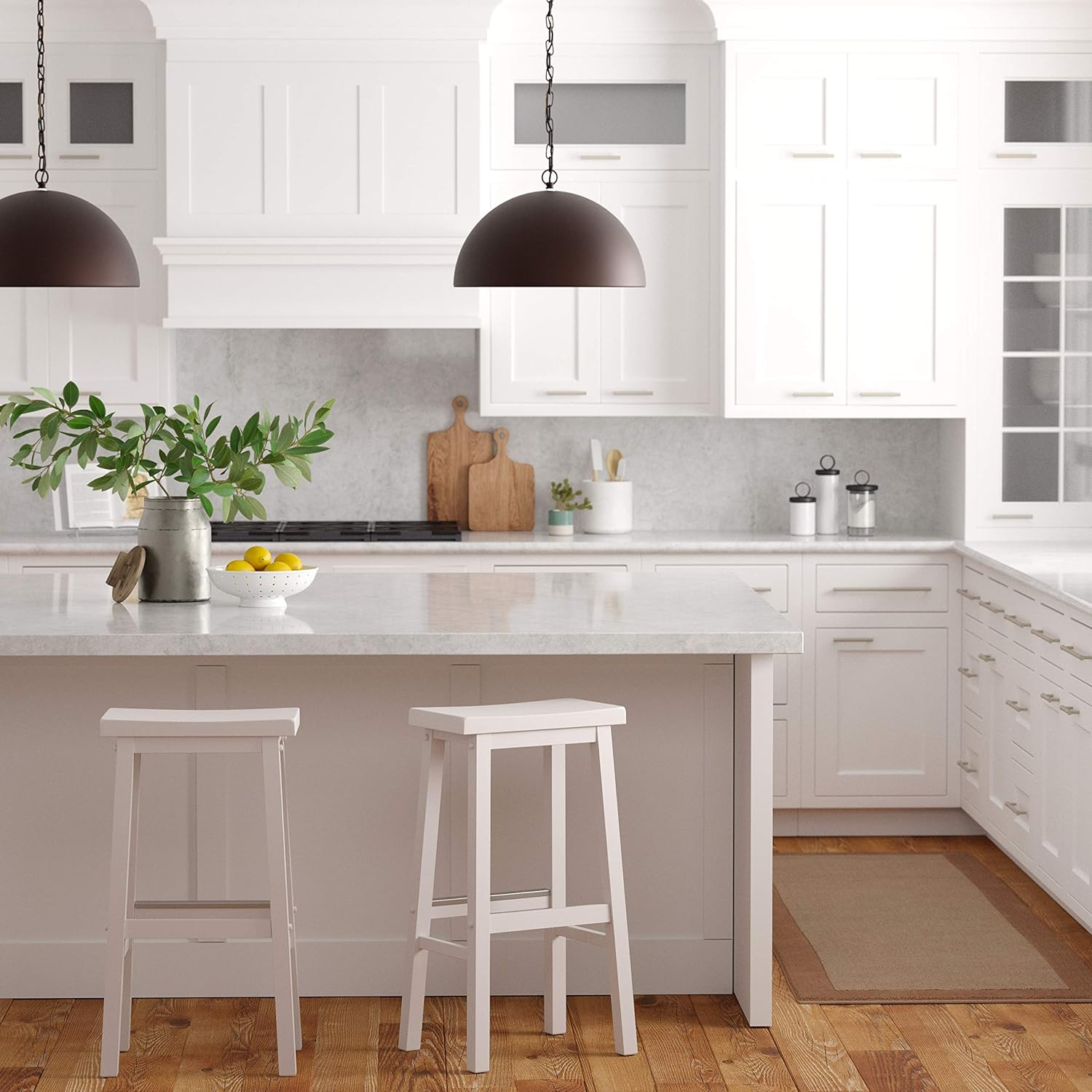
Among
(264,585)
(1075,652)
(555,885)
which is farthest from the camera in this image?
(1075,652)

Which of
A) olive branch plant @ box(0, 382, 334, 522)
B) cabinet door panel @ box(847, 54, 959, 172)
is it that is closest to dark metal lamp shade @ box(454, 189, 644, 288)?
olive branch plant @ box(0, 382, 334, 522)

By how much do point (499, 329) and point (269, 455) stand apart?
5.81 ft

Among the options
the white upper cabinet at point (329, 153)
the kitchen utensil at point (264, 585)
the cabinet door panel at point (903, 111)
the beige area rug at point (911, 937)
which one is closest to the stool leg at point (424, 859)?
the kitchen utensil at point (264, 585)

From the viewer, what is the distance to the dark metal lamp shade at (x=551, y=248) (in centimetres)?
300

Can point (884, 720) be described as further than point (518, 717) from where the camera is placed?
Yes


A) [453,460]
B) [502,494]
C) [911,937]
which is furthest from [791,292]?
[911,937]

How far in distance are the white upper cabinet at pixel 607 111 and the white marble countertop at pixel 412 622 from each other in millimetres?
1900

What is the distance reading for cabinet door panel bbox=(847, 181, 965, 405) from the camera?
470cm

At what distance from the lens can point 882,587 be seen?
4637 mm

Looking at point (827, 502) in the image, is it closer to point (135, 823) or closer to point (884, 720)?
point (884, 720)

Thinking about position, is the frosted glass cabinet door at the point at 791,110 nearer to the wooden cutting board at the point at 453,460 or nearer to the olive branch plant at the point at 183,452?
the wooden cutting board at the point at 453,460

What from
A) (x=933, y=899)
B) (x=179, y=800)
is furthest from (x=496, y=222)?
(x=933, y=899)

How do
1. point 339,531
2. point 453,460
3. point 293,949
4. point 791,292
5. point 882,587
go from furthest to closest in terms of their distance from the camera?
point 453,460 < point 339,531 < point 791,292 < point 882,587 < point 293,949

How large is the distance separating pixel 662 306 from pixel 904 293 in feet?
2.69
